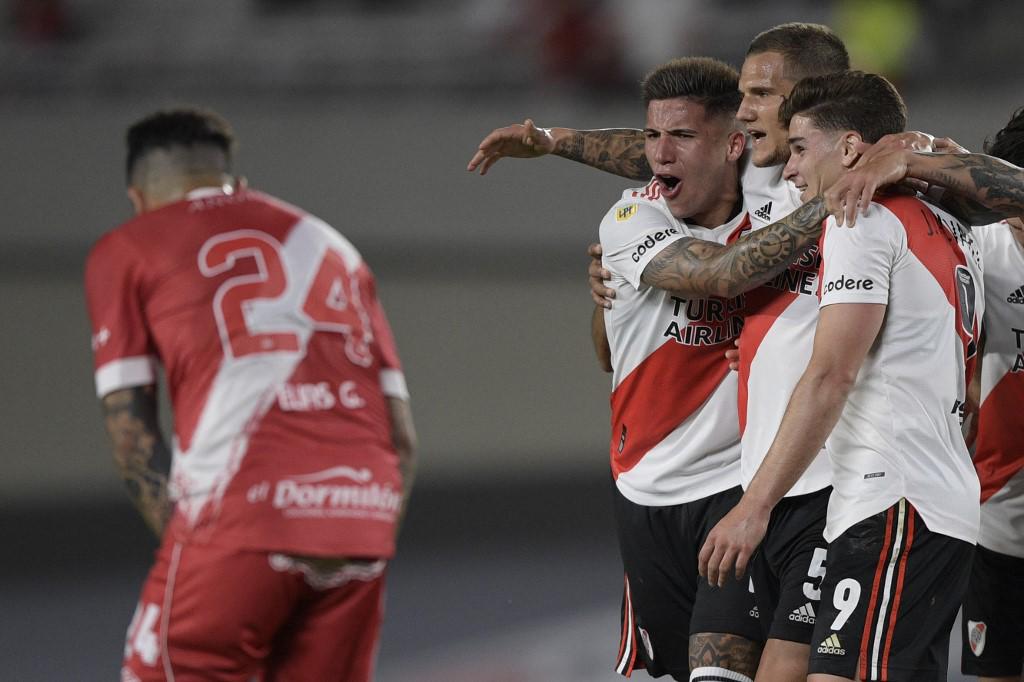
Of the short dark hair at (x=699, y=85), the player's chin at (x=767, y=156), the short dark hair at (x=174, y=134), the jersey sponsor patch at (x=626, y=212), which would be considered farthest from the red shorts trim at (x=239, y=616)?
the short dark hair at (x=699, y=85)

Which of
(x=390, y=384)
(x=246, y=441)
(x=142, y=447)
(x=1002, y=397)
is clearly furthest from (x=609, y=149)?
(x=142, y=447)

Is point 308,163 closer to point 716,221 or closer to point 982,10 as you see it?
point 982,10

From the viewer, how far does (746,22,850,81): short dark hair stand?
184 inches

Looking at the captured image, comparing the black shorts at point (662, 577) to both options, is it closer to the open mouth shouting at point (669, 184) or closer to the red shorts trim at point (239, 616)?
the open mouth shouting at point (669, 184)

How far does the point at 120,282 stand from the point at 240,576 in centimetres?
86

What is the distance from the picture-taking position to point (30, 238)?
41.2ft

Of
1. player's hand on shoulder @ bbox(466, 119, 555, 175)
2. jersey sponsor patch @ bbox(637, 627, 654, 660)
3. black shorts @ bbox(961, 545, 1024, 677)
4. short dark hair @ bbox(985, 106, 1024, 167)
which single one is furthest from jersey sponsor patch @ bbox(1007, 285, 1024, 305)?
player's hand on shoulder @ bbox(466, 119, 555, 175)

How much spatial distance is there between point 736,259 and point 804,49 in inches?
38.5

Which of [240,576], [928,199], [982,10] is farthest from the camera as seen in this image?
[982,10]

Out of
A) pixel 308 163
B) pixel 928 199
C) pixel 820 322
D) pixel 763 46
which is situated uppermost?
pixel 308 163

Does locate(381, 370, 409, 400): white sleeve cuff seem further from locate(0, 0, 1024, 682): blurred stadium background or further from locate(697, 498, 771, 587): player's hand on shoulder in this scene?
locate(0, 0, 1024, 682): blurred stadium background

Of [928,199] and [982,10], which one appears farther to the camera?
[982,10]

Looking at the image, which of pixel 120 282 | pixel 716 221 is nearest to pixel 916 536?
pixel 716 221

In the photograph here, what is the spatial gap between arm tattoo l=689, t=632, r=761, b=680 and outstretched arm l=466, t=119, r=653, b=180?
1892mm
